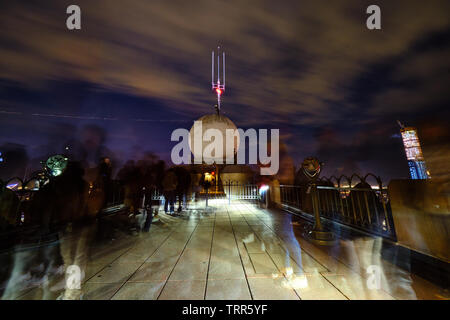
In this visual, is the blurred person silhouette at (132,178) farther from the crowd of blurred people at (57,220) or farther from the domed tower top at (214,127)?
the domed tower top at (214,127)

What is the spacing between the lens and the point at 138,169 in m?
5.89

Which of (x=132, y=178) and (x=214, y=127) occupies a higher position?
(x=214, y=127)

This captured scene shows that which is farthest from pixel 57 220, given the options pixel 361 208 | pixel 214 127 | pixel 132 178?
pixel 214 127

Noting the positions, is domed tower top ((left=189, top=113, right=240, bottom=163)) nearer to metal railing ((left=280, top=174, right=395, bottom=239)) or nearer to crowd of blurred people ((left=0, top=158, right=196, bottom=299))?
metal railing ((left=280, top=174, right=395, bottom=239))

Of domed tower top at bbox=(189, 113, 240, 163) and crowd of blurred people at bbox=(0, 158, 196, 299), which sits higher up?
domed tower top at bbox=(189, 113, 240, 163)

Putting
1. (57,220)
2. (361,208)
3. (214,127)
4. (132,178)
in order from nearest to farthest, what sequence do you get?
(57,220)
(361,208)
(132,178)
(214,127)

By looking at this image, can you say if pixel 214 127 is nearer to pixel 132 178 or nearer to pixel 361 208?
pixel 132 178

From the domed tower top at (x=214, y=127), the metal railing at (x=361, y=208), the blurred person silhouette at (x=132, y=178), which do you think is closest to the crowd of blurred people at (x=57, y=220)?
the blurred person silhouette at (x=132, y=178)

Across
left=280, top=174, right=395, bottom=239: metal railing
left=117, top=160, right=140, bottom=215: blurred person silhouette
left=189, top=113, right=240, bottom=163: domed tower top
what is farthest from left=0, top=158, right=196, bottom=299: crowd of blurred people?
left=189, top=113, right=240, bottom=163: domed tower top

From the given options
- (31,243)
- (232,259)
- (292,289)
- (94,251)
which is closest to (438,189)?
(292,289)

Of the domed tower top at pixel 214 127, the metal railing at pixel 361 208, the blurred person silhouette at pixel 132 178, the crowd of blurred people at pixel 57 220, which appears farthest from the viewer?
the domed tower top at pixel 214 127

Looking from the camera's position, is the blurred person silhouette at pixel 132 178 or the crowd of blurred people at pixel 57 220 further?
the blurred person silhouette at pixel 132 178
